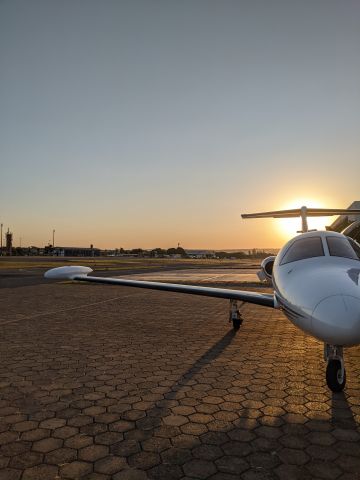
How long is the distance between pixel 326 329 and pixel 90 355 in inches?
195

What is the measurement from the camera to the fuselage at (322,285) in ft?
14.1

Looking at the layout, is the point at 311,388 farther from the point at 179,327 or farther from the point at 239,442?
the point at 179,327

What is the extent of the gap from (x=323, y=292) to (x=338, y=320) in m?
0.56

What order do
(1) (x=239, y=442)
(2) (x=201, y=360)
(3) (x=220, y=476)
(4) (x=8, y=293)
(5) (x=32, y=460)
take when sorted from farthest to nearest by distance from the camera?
(4) (x=8, y=293)
(2) (x=201, y=360)
(1) (x=239, y=442)
(5) (x=32, y=460)
(3) (x=220, y=476)

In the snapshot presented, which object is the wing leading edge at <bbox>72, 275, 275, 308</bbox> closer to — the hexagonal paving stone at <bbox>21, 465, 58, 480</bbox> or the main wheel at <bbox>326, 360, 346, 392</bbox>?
the main wheel at <bbox>326, 360, 346, 392</bbox>

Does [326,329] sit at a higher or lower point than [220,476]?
higher

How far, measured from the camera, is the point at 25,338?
887cm

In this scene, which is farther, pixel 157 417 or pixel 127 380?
pixel 127 380

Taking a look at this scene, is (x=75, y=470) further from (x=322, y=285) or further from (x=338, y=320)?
(x=322, y=285)

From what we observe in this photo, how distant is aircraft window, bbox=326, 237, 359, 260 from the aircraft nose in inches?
89.7

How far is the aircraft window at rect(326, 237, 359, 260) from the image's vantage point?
21.7 ft

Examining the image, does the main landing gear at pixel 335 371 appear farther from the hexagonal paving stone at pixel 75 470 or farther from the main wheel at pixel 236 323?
the main wheel at pixel 236 323

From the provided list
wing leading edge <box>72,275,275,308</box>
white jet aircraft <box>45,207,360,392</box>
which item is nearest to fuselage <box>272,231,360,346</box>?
white jet aircraft <box>45,207,360,392</box>

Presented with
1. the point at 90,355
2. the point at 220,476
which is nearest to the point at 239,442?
the point at 220,476
